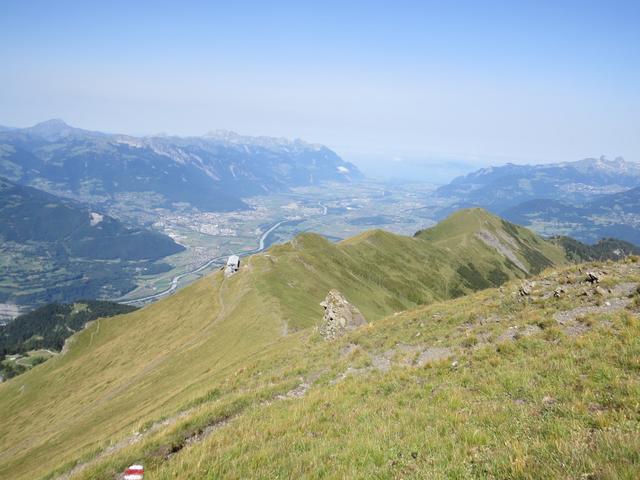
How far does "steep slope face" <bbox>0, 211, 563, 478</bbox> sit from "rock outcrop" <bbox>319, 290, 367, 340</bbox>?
9.31ft

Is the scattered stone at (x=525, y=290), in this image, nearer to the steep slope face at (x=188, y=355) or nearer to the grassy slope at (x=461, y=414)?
the grassy slope at (x=461, y=414)

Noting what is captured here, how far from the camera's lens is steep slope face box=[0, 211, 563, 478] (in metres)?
32.9

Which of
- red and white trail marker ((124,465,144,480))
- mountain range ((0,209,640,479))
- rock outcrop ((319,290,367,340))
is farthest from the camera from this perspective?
rock outcrop ((319,290,367,340))

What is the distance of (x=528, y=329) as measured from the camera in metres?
22.2

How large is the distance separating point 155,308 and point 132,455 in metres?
106

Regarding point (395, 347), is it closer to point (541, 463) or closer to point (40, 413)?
point (541, 463)

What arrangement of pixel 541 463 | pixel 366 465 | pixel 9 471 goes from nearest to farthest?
pixel 541 463 → pixel 366 465 → pixel 9 471

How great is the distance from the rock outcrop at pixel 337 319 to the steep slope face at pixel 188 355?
2.84 meters

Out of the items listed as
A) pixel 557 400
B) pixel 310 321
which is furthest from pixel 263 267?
pixel 557 400

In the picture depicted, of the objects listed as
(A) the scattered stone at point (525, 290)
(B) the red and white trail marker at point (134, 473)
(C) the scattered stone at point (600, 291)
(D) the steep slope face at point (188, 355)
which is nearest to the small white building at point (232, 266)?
(D) the steep slope face at point (188, 355)

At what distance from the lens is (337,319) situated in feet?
146

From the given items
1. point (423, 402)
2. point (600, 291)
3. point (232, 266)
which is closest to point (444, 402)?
point (423, 402)

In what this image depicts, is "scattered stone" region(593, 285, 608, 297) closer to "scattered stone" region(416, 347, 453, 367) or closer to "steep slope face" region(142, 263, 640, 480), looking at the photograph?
"steep slope face" region(142, 263, 640, 480)

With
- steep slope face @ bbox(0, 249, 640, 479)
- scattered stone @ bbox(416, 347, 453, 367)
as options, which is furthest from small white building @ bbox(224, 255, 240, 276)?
scattered stone @ bbox(416, 347, 453, 367)
